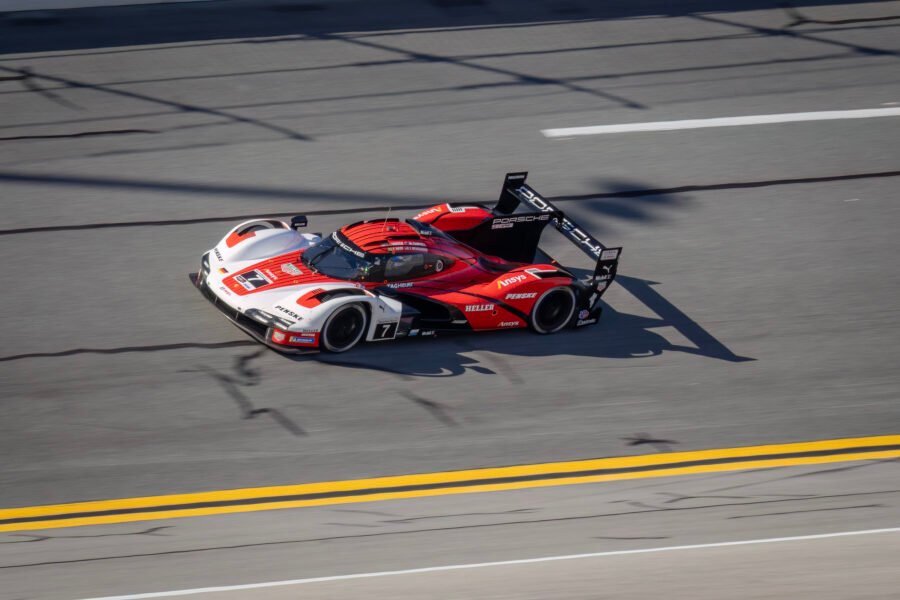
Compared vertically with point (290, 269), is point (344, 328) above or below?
below

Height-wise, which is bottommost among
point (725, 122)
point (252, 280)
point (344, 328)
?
point (344, 328)

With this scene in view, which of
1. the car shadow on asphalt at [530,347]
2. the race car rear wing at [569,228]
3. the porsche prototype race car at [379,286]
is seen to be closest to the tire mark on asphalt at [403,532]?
the car shadow on asphalt at [530,347]

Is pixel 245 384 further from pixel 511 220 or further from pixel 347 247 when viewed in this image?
pixel 511 220

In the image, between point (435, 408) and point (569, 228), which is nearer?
point (435, 408)

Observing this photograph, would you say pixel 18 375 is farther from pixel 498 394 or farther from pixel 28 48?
pixel 28 48

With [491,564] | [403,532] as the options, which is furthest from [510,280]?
[491,564]

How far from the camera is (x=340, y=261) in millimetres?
12484

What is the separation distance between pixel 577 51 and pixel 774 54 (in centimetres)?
354

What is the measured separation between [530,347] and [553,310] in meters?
0.52

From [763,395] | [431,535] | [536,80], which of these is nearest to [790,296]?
[763,395]

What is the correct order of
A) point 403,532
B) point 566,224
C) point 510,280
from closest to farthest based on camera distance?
point 403,532
point 510,280
point 566,224

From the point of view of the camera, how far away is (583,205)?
16.2 meters

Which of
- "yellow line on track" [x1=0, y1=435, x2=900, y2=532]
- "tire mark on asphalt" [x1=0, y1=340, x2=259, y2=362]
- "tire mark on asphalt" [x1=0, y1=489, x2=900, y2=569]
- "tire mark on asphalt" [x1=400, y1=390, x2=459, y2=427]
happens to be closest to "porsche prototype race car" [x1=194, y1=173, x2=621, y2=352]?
"tire mark on asphalt" [x1=0, y1=340, x2=259, y2=362]

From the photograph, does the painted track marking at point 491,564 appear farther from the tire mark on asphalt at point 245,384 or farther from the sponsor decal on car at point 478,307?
the sponsor decal on car at point 478,307
